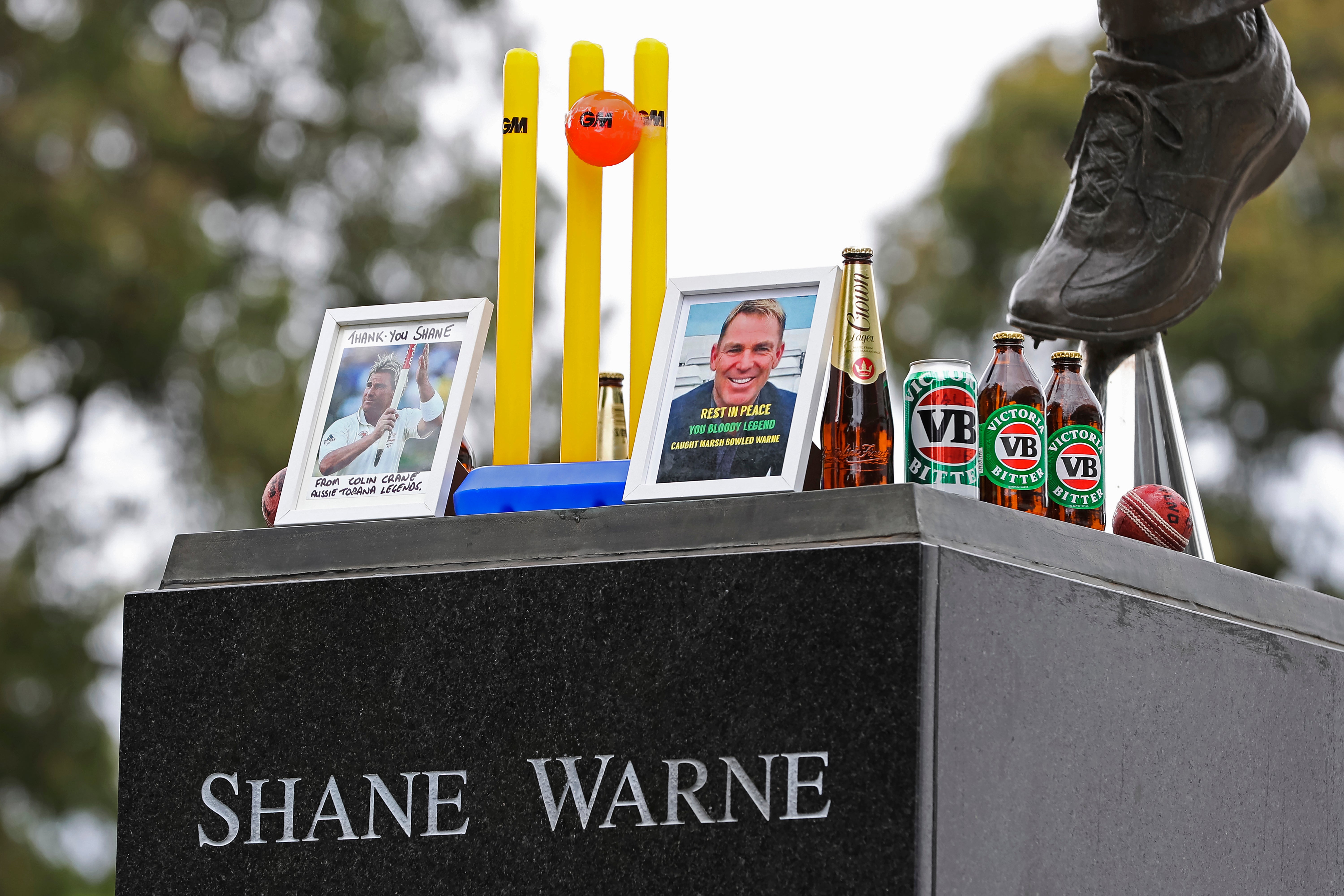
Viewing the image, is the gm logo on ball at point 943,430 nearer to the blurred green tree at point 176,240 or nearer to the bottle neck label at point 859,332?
the bottle neck label at point 859,332

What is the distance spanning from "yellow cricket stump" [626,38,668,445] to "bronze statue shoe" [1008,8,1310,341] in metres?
0.73

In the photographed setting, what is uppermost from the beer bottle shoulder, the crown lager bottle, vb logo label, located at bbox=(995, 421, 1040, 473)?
the crown lager bottle

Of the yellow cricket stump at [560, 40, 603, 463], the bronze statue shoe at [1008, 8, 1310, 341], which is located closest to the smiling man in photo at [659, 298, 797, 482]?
the yellow cricket stump at [560, 40, 603, 463]

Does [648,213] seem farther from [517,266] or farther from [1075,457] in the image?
[1075,457]

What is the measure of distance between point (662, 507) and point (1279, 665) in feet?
3.20

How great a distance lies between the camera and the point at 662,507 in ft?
7.44

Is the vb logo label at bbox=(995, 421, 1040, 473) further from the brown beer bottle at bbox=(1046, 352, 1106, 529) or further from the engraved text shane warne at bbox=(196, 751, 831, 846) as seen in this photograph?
the engraved text shane warne at bbox=(196, 751, 831, 846)

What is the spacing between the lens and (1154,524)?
2582 millimetres

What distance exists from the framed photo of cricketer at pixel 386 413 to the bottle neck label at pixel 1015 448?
2.29 ft

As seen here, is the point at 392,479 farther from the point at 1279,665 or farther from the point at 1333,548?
the point at 1333,548

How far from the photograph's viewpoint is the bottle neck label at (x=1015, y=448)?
2404 millimetres

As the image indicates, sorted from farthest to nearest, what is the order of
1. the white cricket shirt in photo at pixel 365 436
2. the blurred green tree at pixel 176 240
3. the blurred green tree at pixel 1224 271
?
the blurred green tree at pixel 1224 271 < the blurred green tree at pixel 176 240 < the white cricket shirt in photo at pixel 365 436

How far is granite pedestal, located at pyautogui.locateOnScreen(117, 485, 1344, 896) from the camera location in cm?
208

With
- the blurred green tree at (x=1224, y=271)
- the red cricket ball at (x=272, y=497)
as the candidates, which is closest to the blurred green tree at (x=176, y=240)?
the blurred green tree at (x=1224, y=271)
